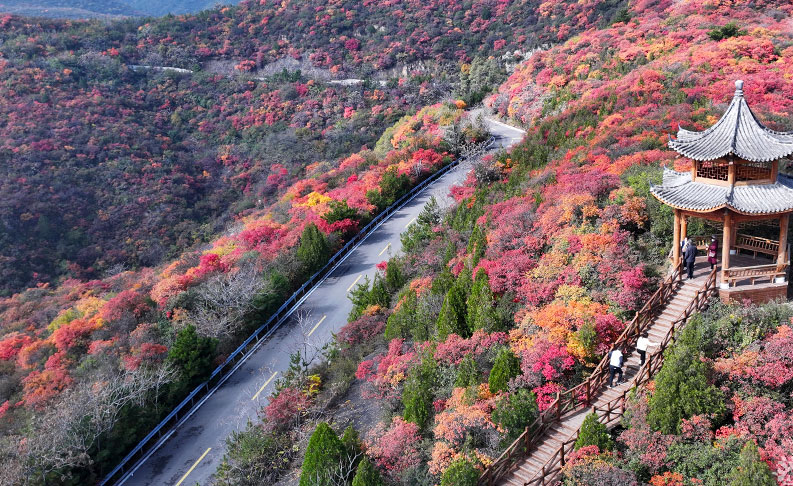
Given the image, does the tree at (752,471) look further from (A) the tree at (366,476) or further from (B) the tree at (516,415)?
(A) the tree at (366,476)

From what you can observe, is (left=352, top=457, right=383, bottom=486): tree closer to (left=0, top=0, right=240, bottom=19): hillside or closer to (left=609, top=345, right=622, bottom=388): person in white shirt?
(left=609, top=345, right=622, bottom=388): person in white shirt

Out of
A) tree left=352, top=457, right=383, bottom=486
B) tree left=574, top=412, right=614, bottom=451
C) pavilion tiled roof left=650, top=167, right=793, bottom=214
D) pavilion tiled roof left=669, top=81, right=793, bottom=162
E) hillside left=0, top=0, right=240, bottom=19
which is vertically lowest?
tree left=352, top=457, right=383, bottom=486

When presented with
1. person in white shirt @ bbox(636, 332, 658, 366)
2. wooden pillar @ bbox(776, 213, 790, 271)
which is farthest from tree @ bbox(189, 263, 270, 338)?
wooden pillar @ bbox(776, 213, 790, 271)

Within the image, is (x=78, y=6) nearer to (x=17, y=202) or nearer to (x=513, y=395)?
(x=17, y=202)

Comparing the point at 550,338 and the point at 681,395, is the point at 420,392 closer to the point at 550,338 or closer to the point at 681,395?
the point at 550,338

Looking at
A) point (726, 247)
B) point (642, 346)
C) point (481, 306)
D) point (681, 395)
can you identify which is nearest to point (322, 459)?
point (481, 306)

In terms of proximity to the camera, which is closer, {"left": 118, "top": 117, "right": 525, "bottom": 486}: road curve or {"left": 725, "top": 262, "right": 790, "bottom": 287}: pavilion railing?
{"left": 725, "top": 262, "right": 790, "bottom": 287}: pavilion railing

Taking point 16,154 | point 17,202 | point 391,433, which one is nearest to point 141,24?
point 16,154
